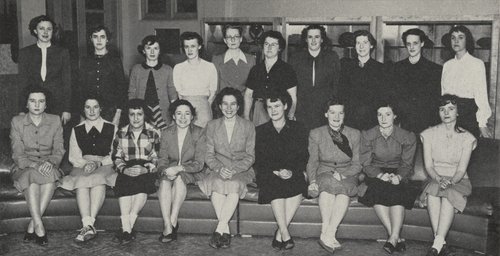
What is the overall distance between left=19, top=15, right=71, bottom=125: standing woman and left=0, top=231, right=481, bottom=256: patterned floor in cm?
112

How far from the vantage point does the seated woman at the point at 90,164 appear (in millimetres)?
4371

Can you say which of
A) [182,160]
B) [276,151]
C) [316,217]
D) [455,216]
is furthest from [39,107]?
[455,216]

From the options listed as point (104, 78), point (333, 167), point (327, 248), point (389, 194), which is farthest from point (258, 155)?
point (104, 78)

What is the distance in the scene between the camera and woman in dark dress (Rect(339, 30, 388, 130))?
4.70 meters

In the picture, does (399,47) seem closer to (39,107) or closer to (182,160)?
(182,160)

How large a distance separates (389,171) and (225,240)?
1.29 m

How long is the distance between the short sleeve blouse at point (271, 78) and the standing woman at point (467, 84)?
1266mm

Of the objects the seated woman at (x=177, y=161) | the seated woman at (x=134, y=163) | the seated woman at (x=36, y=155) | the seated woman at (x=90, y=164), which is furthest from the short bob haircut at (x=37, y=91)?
the seated woman at (x=177, y=161)

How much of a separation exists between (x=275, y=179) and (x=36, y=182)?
5.63ft

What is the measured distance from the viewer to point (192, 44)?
4980 mm

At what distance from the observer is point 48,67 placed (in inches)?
193

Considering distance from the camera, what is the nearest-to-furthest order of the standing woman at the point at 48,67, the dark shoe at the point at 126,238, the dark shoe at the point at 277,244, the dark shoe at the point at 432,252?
1. the dark shoe at the point at 432,252
2. the dark shoe at the point at 277,244
3. the dark shoe at the point at 126,238
4. the standing woman at the point at 48,67

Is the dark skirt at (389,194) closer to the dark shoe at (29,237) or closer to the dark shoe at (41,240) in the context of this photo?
the dark shoe at (41,240)

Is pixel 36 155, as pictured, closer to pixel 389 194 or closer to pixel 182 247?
pixel 182 247
